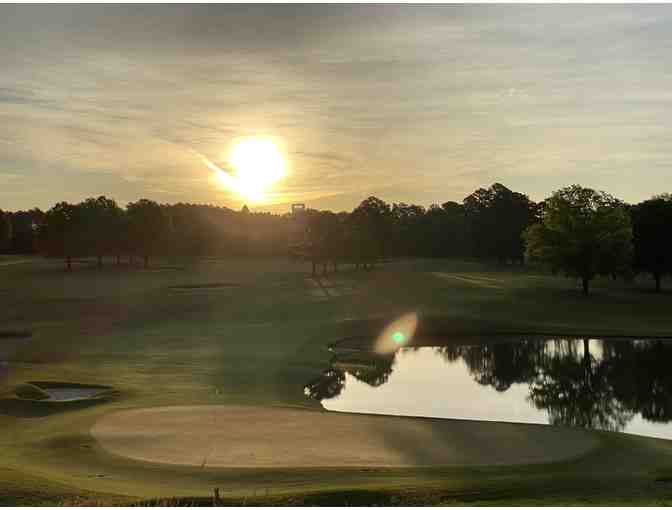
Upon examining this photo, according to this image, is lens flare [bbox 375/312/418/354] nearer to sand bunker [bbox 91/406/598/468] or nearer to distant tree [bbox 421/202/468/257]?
sand bunker [bbox 91/406/598/468]

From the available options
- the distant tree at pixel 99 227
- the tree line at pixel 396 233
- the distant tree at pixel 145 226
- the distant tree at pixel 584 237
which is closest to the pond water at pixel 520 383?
the distant tree at pixel 584 237

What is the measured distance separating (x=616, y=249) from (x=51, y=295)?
58.0m

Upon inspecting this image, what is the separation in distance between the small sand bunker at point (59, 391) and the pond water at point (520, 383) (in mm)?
10339

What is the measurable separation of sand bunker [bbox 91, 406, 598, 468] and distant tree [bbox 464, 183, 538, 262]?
108m

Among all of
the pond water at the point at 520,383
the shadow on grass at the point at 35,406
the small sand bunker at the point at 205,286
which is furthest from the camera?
the small sand bunker at the point at 205,286

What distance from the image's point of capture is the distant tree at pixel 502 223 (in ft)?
450

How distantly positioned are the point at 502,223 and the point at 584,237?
198 feet

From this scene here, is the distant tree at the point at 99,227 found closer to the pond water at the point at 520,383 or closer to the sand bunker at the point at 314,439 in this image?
the pond water at the point at 520,383

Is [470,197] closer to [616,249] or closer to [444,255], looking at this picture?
[444,255]

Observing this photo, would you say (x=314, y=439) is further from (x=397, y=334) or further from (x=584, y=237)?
(x=584, y=237)

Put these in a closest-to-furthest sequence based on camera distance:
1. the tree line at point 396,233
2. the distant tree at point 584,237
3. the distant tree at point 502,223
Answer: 1. the distant tree at point 584,237
2. the tree line at point 396,233
3. the distant tree at point 502,223

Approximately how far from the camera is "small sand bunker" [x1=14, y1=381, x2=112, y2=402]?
32438 millimetres

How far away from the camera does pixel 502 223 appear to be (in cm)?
13888

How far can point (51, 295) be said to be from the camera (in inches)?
3088
